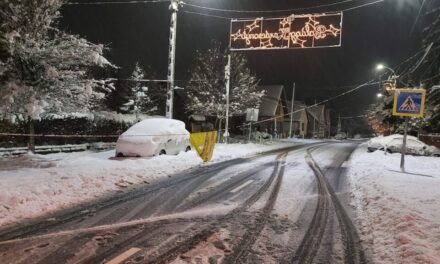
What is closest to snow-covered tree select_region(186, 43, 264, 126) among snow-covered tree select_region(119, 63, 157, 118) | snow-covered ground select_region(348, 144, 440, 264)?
snow-covered tree select_region(119, 63, 157, 118)

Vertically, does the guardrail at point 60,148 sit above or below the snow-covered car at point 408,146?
below

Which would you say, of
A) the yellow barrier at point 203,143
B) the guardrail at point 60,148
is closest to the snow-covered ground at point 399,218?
the yellow barrier at point 203,143

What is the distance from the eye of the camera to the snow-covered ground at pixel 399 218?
543 centimetres

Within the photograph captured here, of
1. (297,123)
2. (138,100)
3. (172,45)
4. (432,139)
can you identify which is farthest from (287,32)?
(297,123)

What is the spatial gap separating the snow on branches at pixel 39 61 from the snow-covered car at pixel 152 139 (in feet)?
7.66

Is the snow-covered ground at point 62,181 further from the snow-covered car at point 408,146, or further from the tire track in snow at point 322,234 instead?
the snow-covered car at point 408,146

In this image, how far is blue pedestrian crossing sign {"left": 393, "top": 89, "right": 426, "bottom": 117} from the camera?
14.1 meters

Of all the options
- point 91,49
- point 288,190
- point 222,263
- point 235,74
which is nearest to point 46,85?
point 91,49

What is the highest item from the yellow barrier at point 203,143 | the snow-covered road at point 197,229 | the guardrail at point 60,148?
the yellow barrier at point 203,143

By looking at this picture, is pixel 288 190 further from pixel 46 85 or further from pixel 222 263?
pixel 46 85

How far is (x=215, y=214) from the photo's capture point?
24.4 ft

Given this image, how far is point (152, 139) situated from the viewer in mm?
15336

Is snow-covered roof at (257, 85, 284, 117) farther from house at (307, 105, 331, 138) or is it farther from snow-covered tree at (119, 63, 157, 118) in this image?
house at (307, 105, 331, 138)

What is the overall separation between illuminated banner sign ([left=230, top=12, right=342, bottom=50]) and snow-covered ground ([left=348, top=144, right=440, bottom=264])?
710 cm
